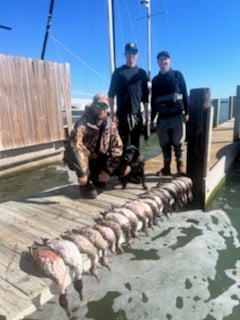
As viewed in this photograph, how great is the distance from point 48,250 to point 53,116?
244 inches

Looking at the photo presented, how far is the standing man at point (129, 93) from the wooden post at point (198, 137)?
29.2 inches

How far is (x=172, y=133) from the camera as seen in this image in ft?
→ 14.2

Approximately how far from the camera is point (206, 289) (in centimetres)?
285

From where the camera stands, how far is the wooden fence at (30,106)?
6645 millimetres

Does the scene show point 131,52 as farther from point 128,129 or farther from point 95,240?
point 95,240

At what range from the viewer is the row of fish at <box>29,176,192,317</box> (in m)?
2.04

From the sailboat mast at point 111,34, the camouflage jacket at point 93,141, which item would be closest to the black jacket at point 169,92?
the camouflage jacket at point 93,141

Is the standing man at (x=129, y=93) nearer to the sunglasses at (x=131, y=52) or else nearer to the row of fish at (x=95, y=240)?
the sunglasses at (x=131, y=52)

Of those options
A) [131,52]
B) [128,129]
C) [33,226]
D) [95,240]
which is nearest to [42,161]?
[128,129]

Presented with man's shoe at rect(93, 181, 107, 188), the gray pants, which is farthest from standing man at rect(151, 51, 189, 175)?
man's shoe at rect(93, 181, 107, 188)

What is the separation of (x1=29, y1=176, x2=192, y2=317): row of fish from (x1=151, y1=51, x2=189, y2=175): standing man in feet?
3.06

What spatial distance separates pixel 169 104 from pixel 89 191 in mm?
1681

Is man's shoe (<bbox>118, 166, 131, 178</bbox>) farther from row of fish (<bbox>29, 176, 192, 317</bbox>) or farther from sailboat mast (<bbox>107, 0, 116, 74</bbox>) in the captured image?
sailboat mast (<bbox>107, 0, 116, 74</bbox>)

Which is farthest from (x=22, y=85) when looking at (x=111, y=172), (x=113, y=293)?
(x=113, y=293)
